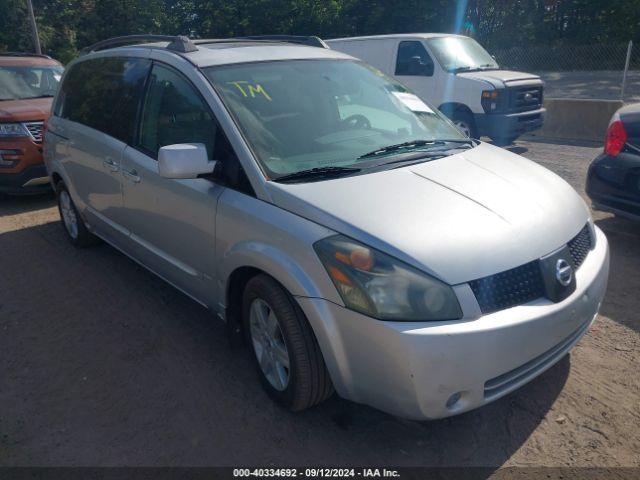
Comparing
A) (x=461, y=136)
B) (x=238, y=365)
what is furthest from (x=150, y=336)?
(x=461, y=136)

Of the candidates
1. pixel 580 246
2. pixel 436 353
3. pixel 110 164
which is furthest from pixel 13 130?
pixel 580 246

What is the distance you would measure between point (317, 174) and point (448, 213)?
725 millimetres

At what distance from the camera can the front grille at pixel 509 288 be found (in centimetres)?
243

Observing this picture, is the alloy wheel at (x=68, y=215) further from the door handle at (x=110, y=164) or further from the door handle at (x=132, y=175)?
the door handle at (x=132, y=175)

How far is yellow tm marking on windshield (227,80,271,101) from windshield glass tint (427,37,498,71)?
7356mm

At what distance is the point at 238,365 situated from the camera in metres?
3.49

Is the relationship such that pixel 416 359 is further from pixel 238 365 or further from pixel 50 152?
pixel 50 152

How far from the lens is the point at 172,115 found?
144 inches

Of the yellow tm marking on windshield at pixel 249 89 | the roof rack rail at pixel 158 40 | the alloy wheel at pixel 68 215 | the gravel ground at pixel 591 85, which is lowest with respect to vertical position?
the gravel ground at pixel 591 85

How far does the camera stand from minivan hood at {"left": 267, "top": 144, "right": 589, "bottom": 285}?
246 cm

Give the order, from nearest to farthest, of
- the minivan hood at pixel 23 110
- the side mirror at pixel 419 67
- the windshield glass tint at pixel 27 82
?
1. the minivan hood at pixel 23 110
2. the windshield glass tint at pixel 27 82
3. the side mirror at pixel 419 67

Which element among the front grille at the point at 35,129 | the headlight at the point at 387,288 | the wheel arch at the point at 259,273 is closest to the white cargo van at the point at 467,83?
the front grille at the point at 35,129

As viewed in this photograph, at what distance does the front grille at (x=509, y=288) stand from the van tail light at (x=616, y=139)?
2.89m

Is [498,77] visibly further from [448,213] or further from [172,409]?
[172,409]
